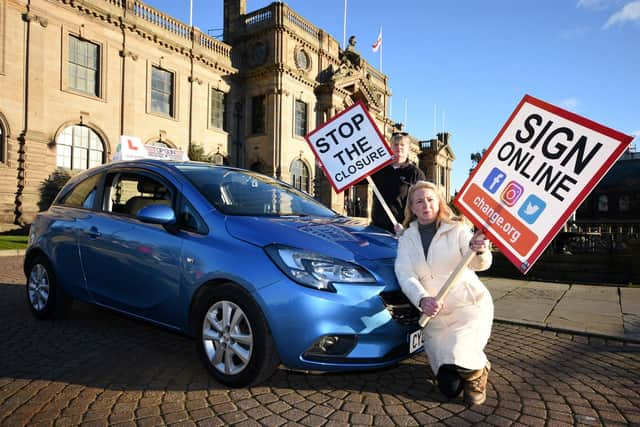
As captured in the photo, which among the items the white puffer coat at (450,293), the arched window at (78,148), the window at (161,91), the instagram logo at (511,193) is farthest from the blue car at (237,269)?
the window at (161,91)

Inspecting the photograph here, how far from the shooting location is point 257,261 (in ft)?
9.37

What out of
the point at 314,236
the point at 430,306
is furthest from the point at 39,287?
the point at 430,306

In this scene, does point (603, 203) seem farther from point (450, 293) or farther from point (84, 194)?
point (84, 194)

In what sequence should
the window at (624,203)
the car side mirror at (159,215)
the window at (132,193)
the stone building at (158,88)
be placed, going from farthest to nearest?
the window at (624,203)
the stone building at (158,88)
the window at (132,193)
the car side mirror at (159,215)

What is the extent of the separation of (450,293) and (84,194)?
394 cm

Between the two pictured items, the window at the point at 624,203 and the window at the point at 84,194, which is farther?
the window at the point at 624,203

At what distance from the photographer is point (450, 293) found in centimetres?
295

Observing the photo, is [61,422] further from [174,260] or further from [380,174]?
[380,174]

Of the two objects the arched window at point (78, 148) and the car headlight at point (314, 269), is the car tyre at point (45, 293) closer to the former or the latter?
the car headlight at point (314, 269)

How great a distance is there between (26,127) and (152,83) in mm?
6986

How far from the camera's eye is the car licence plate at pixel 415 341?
2.95m

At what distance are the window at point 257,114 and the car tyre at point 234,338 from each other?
84.2ft

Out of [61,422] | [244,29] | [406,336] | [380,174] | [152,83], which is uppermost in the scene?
[244,29]

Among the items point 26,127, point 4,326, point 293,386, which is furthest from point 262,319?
point 26,127
